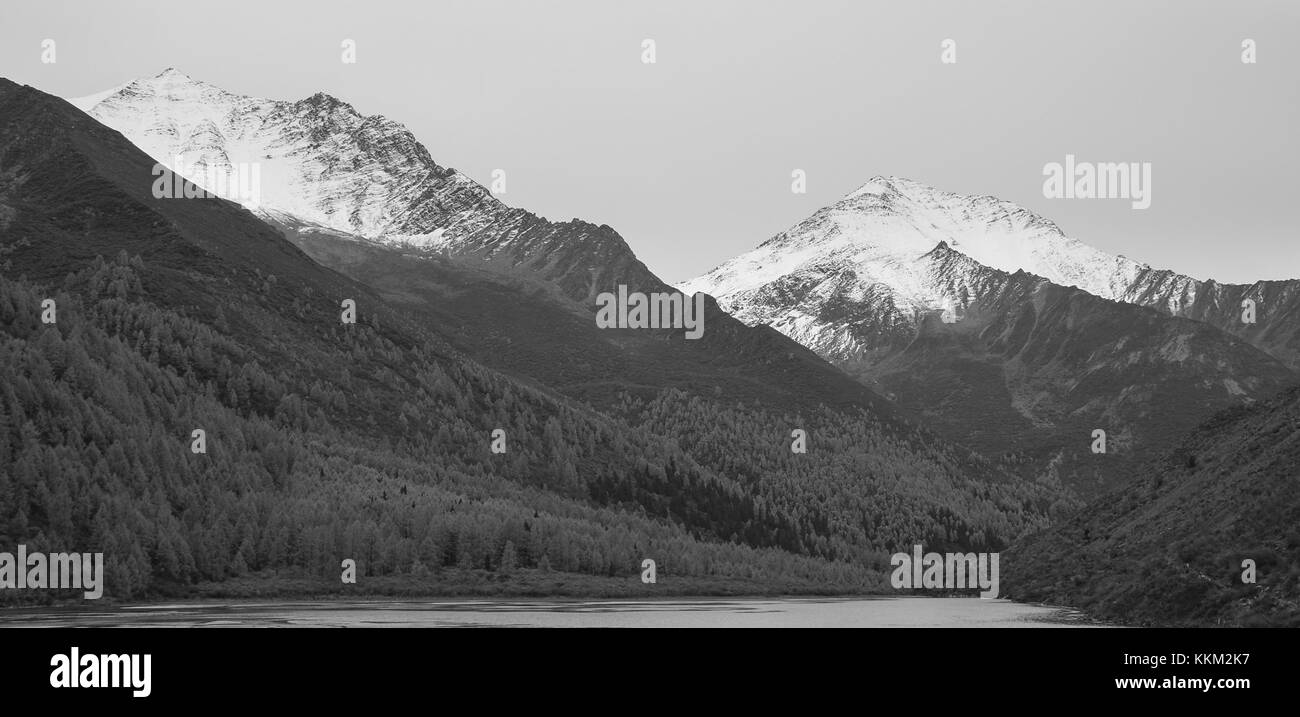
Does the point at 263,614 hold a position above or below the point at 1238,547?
below

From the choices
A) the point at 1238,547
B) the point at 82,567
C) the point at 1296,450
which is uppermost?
the point at 1296,450

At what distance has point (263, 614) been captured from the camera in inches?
4604

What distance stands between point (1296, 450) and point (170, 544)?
15357 cm

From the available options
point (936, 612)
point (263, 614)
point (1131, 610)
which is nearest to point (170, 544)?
point (263, 614)
